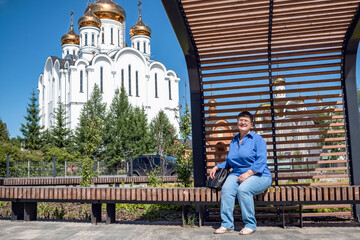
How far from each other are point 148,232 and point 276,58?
328 cm

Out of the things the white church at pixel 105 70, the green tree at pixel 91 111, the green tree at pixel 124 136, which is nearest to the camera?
the green tree at pixel 124 136

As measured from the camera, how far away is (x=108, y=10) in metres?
54.7

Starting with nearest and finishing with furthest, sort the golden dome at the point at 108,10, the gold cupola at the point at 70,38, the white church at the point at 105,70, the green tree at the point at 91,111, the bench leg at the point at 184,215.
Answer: the bench leg at the point at 184,215 → the green tree at the point at 91,111 → the white church at the point at 105,70 → the golden dome at the point at 108,10 → the gold cupola at the point at 70,38

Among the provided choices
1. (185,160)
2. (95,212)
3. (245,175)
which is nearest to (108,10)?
(185,160)

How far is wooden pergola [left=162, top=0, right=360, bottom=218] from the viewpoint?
5.00 meters

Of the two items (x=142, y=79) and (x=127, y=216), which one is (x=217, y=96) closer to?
(x=127, y=216)

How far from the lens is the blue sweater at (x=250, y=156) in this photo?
460cm

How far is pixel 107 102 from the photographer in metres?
49.0

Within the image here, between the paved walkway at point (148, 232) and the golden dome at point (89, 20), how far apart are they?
49051mm

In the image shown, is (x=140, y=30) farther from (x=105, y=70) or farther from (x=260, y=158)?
(x=260, y=158)

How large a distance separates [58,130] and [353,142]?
41.3 m

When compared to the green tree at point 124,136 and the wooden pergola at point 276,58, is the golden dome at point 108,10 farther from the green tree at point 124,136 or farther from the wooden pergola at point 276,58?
the wooden pergola at point 276,58

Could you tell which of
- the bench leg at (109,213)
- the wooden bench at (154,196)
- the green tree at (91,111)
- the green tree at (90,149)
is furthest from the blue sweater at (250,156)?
the green tree at (91,111)

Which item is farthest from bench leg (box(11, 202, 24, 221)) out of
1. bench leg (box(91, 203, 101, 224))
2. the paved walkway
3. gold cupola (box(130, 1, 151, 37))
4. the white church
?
gold cupola (box(130, 1, 151, 37))
